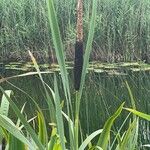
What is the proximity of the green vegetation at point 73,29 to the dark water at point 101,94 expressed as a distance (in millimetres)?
410

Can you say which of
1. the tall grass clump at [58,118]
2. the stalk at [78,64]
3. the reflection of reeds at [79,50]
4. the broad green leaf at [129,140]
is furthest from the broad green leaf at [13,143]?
the reflection of reeds at [79,50]

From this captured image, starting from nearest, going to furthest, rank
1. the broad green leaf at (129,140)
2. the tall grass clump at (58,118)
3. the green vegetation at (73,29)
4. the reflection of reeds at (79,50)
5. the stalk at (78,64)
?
1. the tall grass clump at (58,118)
2. the stalk at (78,64)
3. the broad green leaf at (129,140)
4. the reflection of reeds at (79,50)
5. the green vegetation at (73,29)

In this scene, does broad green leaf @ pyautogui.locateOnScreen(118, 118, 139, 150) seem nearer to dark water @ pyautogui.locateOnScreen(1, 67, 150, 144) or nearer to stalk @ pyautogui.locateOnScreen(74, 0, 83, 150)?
stalk @ pyautogui.locateOnScreen(74, 0, 83, 150)

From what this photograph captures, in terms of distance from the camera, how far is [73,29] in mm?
8039

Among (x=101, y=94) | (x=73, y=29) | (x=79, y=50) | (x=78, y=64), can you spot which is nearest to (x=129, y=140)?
(x=78, y=64)

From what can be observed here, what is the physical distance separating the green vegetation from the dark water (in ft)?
1.35

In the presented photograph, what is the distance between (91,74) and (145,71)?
93 cm

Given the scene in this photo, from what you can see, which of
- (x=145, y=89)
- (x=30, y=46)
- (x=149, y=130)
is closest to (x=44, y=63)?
(x=30, y=46)

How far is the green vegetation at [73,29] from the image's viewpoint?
7840 mm

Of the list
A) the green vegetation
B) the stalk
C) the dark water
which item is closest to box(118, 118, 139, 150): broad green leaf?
the stalk

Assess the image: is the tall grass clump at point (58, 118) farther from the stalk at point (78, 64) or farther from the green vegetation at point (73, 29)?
the green vegetation at point (73, 29)

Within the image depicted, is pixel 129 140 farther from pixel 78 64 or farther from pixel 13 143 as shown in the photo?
pixel 78 64

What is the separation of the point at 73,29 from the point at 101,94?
204 centimetres

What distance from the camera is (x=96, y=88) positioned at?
687 cm
